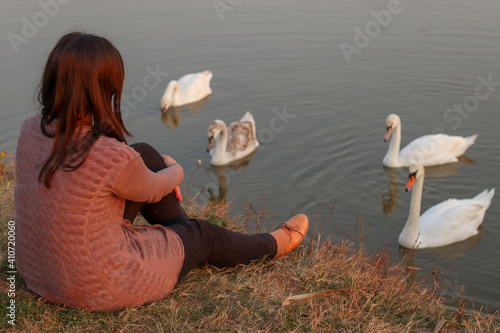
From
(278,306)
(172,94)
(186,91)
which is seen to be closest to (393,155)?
(186,91)

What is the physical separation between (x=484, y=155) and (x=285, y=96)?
175 inches

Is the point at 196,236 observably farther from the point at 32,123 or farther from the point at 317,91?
the point at 317,91

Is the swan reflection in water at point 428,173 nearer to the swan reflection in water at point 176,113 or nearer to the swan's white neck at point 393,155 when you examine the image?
the swan's white neck at point 393,155

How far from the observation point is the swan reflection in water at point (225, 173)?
31.7 feet

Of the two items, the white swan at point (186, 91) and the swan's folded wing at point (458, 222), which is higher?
the white swan at point (186, 91)

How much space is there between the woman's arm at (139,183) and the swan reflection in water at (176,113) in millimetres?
8806

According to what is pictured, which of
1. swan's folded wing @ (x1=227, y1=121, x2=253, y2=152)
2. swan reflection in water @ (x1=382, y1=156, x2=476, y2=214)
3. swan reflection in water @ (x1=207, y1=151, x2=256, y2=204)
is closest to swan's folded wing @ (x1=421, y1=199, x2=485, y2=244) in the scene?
swan reflection in water @ (x1=382, y1=156, x2=476, y2=214)

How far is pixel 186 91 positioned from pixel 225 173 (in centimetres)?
345

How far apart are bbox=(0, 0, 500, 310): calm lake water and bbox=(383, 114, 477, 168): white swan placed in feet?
0.66

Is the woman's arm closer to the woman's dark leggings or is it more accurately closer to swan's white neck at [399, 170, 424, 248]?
the woman's dark leggings

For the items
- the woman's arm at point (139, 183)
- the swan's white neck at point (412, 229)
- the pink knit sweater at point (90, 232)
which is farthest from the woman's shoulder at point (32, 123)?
the swan's white neck at point (412, 229)

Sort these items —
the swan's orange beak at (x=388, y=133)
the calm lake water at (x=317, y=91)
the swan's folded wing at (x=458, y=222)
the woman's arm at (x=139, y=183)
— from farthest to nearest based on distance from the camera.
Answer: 1. the swan's orange beak at (x=388, y=133)
2. the calm lake water at (x=317, y=91)
3. the swan's folded wing at (x=458, y=222)
4. the woman's arm at (x=139, y=183)

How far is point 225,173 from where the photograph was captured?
10438 mm

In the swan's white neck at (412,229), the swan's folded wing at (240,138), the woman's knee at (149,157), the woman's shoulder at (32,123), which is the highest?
the woman's shoulder at (32,123)
